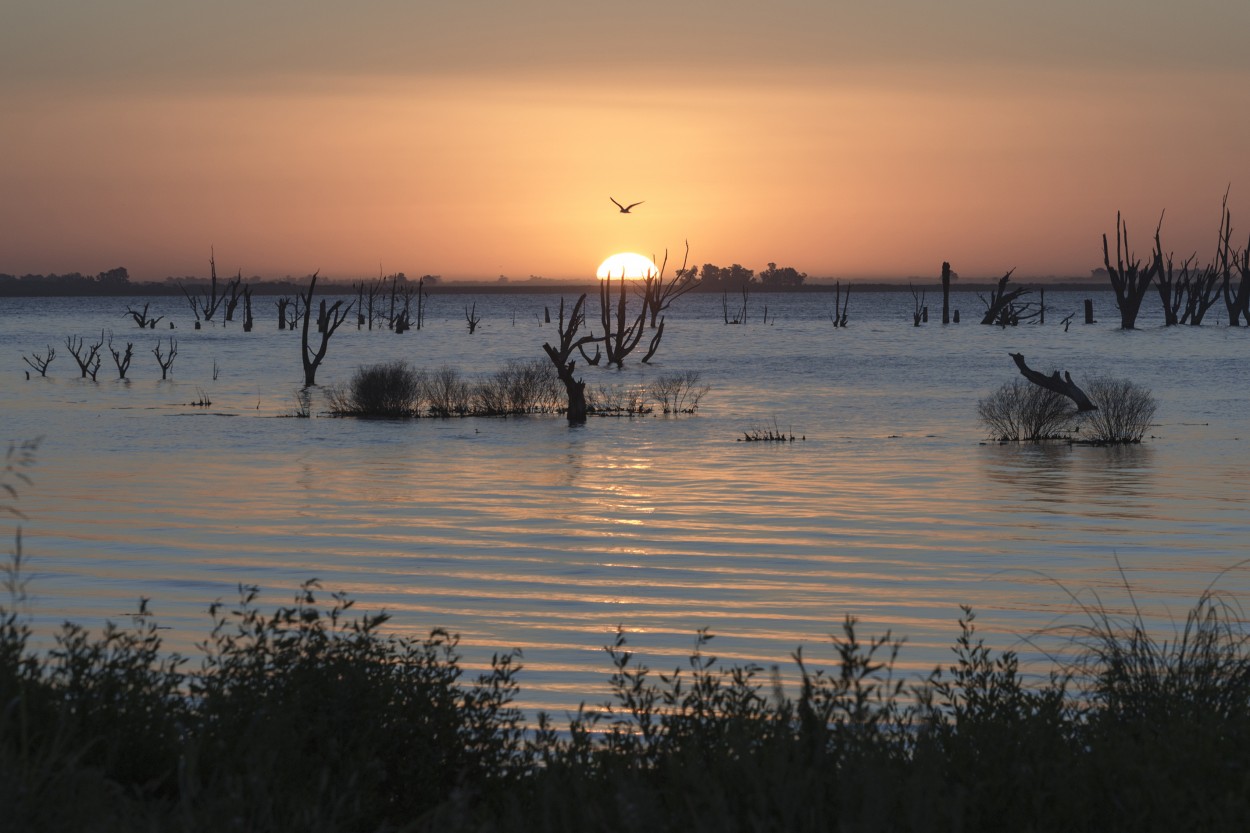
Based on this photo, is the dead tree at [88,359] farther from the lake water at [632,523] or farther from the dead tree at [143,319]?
the dead tree at [143,319]

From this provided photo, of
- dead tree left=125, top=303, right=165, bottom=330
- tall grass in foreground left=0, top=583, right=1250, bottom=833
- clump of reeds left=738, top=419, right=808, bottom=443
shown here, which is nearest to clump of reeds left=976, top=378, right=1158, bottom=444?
clump of reeds left=738, top=419, right=808, bottom=443

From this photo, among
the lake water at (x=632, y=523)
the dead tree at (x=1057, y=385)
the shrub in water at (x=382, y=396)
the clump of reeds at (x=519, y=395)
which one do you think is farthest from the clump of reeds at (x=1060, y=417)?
the shrub in water at (x=382, y=396)

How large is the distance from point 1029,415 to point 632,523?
1103 centimetres

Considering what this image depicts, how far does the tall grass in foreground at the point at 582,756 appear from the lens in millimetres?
3297

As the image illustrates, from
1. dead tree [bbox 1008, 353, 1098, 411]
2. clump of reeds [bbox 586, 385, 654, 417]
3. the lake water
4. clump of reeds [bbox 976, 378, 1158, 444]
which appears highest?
dead tree [bbox 1008, 353, 1098, 411]

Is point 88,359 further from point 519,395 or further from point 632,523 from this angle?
point 632,523

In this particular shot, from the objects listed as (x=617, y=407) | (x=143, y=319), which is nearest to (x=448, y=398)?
(x=617, y=407)

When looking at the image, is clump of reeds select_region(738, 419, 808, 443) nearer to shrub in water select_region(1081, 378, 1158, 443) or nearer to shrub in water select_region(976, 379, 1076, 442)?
shrub in water select_region(976, 379, 1076, 442)

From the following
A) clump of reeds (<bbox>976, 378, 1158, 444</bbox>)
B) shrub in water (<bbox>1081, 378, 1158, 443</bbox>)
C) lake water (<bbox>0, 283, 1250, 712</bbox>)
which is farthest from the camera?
clump of reeds (<bbox>976, 378, 1158, 444</bbox>)

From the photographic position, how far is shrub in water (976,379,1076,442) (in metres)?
22.1

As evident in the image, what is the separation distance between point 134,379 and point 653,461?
26.0 meters

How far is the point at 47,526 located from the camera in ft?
41.4

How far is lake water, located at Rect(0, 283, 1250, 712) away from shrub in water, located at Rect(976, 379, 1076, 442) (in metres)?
0.82

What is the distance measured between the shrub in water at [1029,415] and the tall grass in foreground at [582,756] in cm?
1753
